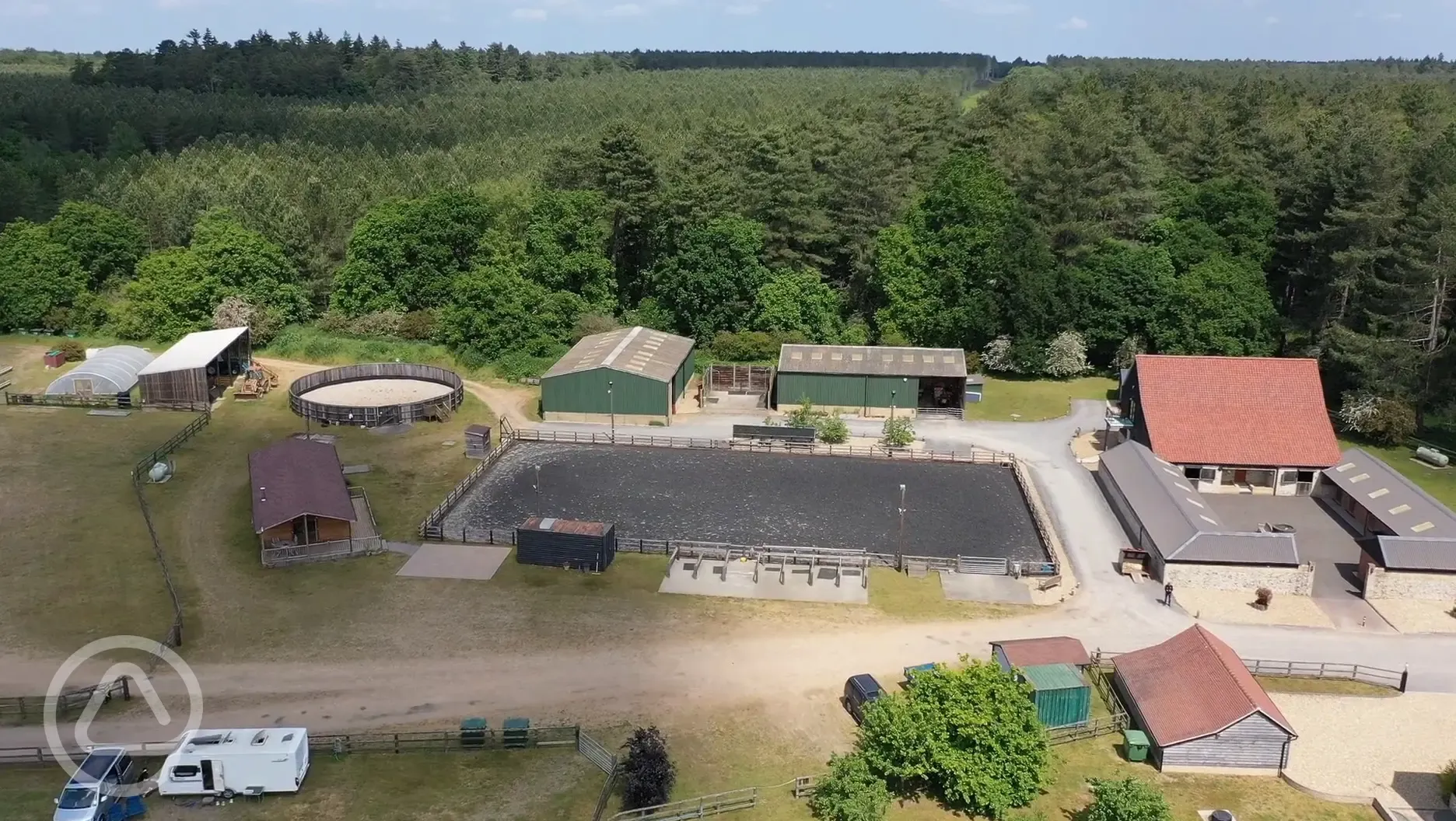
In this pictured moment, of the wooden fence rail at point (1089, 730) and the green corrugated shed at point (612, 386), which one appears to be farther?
the green corrugated shed at point (612, 386)

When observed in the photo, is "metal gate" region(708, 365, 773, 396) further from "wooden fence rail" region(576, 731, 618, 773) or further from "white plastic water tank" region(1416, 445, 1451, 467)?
"wooden fence rail" region(576, 731, 618, 773)

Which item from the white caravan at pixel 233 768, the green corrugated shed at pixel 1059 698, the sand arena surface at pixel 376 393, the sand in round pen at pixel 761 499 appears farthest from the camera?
the sand arena surface at pixel 376 393

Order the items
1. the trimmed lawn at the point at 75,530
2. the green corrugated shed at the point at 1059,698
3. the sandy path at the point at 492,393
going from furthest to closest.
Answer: the sandy path at the point at 492,393 < the trimmed lawn at the point at 75,530 < the green corrugated shed at the point at 1059,698

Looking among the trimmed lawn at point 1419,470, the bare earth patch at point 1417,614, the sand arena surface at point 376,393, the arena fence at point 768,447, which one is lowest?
the bare earth patch at point 1417,614

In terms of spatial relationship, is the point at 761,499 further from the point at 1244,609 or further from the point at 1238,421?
the point at 1238,421

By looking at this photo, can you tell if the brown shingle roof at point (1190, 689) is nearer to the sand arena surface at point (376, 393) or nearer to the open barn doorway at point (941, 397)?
the open barn doorway at point (941, 397)

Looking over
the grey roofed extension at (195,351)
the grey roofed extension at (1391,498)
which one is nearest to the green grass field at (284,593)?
the grey roofed extension at (195,351)

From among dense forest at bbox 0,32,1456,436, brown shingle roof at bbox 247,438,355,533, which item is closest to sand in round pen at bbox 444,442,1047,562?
brown shingle roof at bbox 247,438,355,533

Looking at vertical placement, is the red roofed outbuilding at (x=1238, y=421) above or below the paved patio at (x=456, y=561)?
above
